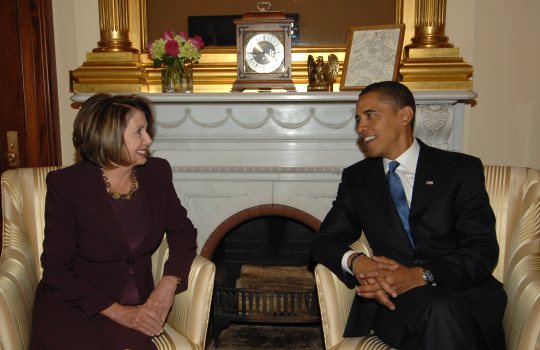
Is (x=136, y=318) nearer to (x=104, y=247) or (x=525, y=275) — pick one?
(x=104, y=247)

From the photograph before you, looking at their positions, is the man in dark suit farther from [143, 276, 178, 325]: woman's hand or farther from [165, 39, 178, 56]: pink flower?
[165, 39, 178, 56]: pink flower

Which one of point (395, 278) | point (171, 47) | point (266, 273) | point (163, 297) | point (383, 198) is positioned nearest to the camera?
point (395, 278)

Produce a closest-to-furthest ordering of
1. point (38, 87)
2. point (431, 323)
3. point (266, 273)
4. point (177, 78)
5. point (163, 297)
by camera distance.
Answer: point (431, 323), point (163, 297), point (177, 78), point (38, 87), point (266, 273)

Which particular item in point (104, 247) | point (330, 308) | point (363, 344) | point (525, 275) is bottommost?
point (363, 344)

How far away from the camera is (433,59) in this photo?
266 cm

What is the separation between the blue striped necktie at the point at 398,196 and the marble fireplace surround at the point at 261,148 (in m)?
0.67

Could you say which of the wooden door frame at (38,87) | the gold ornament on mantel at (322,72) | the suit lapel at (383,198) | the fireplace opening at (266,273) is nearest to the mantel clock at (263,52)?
the gold ornament on mantel at (322,72)

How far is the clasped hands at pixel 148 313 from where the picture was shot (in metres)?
1.80

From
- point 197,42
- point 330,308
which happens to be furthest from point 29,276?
point 197,42

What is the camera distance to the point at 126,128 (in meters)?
1.87

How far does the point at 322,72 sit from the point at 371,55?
254 millimetres

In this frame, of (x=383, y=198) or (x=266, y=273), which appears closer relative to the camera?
(x=383, y=198)

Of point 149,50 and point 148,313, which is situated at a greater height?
point 149,50

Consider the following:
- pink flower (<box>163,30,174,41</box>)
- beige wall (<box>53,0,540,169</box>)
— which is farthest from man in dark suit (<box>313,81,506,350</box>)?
pink flower (<box>163,30,174,41</box>)
